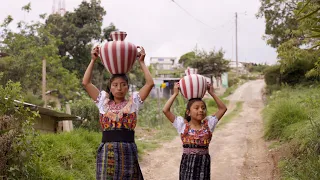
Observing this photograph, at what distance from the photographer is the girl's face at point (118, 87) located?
3510 millimetres

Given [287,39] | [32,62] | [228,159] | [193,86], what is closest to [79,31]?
[32,62]

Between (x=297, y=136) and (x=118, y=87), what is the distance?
4.90 metres

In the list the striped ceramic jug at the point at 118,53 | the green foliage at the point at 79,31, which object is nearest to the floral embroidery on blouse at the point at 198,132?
the striped ceramic jug at the point at 118,53

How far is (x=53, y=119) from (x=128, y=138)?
6.35 m

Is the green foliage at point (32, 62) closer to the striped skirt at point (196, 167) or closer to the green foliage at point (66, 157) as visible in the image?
the green foliage at point (66, 157)

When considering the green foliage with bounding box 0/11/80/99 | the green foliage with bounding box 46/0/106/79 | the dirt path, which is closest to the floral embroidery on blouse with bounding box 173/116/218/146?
the dirt path

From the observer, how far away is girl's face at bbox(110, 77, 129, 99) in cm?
351

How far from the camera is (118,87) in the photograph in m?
3.51

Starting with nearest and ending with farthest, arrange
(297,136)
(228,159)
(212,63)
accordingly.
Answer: (297,136)
(228,159)
(212,63)

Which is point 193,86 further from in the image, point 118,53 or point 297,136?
point 297,136

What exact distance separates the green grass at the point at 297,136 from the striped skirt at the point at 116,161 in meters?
2.82

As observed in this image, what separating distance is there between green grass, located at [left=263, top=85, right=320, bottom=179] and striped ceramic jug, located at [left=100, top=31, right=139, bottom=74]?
3.05 metres

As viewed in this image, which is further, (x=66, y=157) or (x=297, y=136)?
(x=297, y=136)

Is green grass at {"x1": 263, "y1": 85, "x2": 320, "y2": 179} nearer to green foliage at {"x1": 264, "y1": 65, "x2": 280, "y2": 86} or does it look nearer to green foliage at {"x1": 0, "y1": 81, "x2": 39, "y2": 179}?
green foliage at {"x1": 0, "y1": 81, "x2": 39, "y2": 179}
